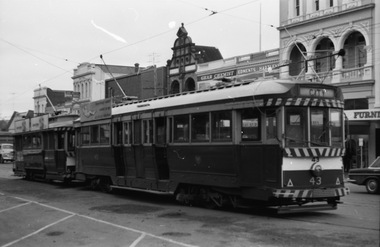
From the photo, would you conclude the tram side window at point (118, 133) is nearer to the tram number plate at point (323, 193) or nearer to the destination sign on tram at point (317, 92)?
the destination sign on tram at point (317, 92)

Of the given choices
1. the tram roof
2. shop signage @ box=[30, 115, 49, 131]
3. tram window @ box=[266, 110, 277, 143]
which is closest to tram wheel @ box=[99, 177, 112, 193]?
the tram roof

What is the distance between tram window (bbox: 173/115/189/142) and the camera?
1316 cm

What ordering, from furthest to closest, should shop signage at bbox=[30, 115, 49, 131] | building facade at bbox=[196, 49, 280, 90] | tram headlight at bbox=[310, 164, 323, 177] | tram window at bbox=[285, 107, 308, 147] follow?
building facade at bbox=[196, 49, 280, 90]
shop signage at bbox=[30, 115, 49, 131]
tram headlight at bbox=[310, 164, 323, 177]
tram window at bbox=[285, 107, 308, 147]

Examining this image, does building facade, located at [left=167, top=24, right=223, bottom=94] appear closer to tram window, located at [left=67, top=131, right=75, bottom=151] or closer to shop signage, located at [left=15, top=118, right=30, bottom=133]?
shop signage, located at [left=15, top=118, right=30, bottom=133]

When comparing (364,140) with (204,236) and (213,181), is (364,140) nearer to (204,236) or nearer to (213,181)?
(213,181)

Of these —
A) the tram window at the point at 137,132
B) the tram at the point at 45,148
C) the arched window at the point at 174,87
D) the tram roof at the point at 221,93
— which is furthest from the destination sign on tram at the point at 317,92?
the arched window at the point at 174,87

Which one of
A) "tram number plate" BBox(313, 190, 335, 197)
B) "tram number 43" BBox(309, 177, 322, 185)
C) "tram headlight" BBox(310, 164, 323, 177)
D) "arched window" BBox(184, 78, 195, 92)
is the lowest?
"tram number plate" BBox(313, 190, 335, 197)

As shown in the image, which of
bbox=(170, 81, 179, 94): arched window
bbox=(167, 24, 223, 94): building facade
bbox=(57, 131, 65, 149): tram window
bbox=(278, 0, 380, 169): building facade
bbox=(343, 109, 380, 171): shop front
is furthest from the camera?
bbox=(170, 81, 179, 94): arched window

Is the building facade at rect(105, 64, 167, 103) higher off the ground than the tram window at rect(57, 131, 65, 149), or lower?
higher

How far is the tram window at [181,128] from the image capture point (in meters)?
13.2

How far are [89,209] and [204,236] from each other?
520cm

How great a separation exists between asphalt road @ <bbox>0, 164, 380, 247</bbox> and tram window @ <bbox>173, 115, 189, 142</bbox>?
1.86 m

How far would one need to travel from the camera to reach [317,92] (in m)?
11.1

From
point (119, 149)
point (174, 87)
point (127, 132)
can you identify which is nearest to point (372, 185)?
point (127, 132)
